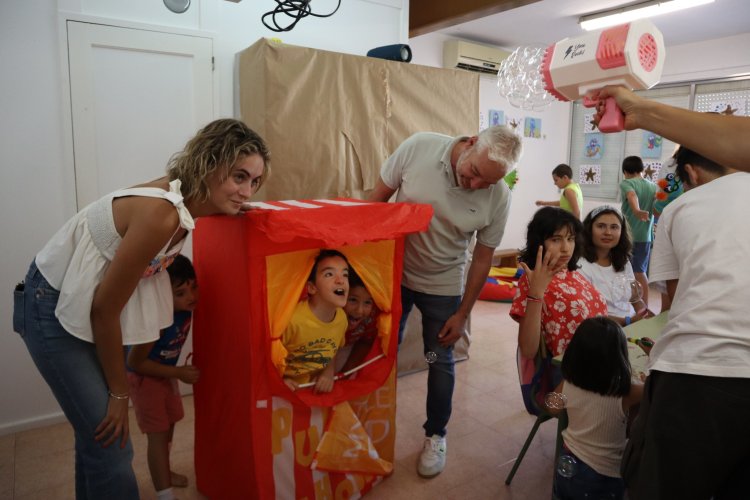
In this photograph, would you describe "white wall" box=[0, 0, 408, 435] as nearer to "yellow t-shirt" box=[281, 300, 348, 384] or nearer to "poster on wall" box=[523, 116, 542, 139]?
"yellow t-shirt" box=[281, 300, 348, 384]

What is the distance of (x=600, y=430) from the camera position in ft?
5.01

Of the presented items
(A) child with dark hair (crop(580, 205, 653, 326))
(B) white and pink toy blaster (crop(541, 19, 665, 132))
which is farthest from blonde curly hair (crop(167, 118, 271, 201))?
(A) child with dark hair (crop(580, 205, 653, 326))

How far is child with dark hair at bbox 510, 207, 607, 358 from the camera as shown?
1892mm

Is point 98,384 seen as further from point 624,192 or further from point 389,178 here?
point 624,192

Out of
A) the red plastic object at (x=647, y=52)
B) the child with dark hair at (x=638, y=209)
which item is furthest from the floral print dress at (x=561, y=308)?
the child with dark hair at (x=638, y=209)

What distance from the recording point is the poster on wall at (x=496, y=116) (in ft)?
19.1

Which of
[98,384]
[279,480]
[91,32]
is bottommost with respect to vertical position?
[279,480]

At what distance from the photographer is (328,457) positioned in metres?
1.82

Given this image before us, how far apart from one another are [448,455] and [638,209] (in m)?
3.36

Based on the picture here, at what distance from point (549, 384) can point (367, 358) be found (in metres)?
0.72

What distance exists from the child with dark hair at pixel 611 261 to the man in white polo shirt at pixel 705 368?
1226mm

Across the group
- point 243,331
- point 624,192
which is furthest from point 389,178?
point 624,192

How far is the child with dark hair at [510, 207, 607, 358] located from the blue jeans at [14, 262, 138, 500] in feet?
4.62

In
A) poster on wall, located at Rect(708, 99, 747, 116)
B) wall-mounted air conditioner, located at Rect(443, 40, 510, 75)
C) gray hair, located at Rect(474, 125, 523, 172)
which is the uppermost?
wall-mounted air conditioner, located at Rect(443, 40, 510, 75)
